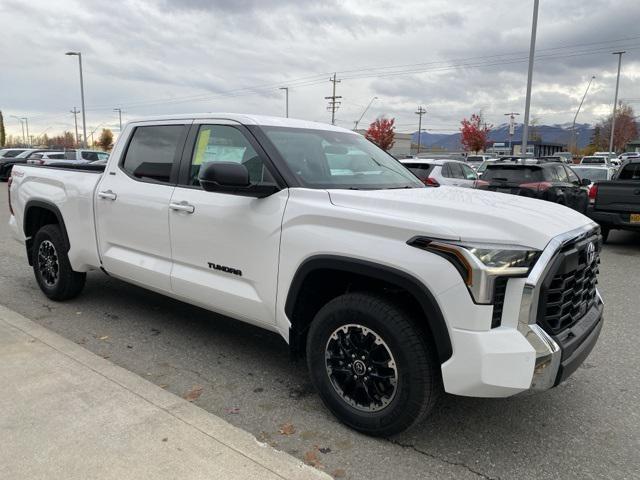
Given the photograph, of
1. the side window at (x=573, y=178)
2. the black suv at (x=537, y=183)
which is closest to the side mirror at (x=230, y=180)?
the black suv at (x=537, y=183)

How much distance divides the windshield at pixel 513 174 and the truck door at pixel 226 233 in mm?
8836

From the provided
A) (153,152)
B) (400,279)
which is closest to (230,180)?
(400,279)

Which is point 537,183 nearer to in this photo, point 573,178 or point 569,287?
point 573,178

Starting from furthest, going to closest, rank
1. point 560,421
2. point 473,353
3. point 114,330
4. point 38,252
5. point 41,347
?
point 38,252 → point 114,330 → point 41,347 → point 560,421 → point 473,353

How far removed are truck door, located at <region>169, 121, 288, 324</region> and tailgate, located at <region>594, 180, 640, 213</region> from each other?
817cm

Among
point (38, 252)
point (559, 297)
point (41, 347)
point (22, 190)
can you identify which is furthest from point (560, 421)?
point (22, 190)

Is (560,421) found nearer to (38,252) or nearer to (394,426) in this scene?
(394,426)

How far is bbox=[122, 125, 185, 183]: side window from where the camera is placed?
4.29 metres

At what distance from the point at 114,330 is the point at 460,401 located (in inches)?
120

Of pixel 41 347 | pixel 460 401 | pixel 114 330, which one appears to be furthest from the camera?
pixel 114 330

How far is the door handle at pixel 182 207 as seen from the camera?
386 cm

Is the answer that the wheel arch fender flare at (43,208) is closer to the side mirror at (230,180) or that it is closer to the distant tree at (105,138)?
the side mirror at (230,180)

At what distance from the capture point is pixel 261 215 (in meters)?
3.42

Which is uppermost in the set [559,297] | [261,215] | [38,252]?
[261,215]
